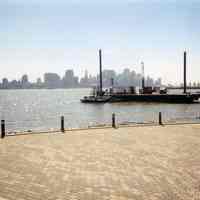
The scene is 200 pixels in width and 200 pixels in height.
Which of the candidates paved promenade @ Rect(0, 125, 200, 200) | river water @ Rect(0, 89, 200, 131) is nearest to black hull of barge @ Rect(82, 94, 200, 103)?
river water @ Rect(0, 89, 200, 131)

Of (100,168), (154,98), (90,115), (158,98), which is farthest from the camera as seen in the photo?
(154,98)

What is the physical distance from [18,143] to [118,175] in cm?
688

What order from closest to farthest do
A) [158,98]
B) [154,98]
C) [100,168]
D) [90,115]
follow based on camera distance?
1. [100,168]
2. [90,115]
3. [158,98]
4. [154,98]

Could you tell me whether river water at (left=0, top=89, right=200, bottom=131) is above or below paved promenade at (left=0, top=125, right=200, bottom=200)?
below

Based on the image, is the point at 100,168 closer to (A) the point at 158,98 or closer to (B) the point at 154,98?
(A) the point at 158,98

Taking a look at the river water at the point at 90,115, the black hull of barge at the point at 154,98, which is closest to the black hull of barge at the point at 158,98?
the black hull of barge at the point at 154,98

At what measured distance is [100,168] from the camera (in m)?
9.01

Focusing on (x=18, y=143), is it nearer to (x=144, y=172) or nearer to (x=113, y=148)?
(x=113, y=148)

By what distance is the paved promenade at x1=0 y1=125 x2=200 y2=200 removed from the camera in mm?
6973

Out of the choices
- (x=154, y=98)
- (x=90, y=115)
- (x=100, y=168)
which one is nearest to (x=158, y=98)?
(x=154, y=98)

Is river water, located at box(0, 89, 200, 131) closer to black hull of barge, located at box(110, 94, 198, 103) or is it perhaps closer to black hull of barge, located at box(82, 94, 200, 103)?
black hull of barge, located at box(110, 94, 198, 103)

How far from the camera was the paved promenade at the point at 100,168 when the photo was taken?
697cm

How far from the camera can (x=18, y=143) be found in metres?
13.2

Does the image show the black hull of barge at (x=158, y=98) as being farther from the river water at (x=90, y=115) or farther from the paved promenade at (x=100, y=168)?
the paved promenade at (x=100, y=168)
